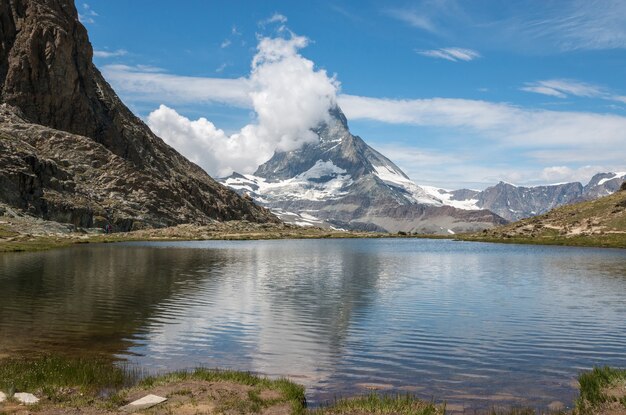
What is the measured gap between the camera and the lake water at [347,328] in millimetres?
Answer: 25953

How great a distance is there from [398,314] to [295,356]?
1658 centimetres

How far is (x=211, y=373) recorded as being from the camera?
23.9 meters

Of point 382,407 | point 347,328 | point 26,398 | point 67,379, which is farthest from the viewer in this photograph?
point 347,328

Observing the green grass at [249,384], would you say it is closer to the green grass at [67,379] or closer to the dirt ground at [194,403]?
the dirt ground at [194,403]

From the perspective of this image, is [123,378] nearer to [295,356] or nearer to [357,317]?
[295,356]

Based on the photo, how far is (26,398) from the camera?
2012 cm

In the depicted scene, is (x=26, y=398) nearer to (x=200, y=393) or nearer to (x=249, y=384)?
(x=200, y=393)

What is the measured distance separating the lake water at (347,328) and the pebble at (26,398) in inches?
303

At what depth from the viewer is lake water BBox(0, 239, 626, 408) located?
2595 centimetres

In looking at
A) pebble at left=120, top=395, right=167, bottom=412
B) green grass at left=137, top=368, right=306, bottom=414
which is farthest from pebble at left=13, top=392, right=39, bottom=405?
green grass at left=137, top=368, right=306, bottom=414

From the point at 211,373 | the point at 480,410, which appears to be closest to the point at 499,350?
the point at 480,410

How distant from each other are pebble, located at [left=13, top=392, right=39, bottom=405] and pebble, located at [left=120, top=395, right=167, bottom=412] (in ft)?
11.4

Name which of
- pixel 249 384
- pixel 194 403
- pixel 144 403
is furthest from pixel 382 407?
pixel 144 403

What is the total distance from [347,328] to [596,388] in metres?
19.2
